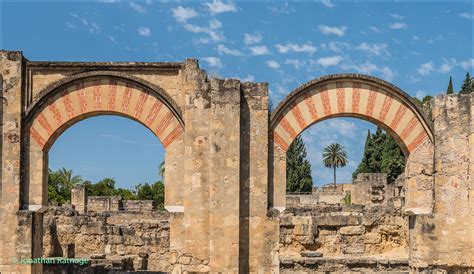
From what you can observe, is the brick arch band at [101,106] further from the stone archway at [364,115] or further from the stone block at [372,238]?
the stone block at [372,238]

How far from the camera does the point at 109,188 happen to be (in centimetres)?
4819

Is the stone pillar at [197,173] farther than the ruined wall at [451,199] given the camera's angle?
No

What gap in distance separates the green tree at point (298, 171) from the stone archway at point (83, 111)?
33.1 meters

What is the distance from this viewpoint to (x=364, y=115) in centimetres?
1031

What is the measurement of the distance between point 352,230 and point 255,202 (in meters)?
4.35

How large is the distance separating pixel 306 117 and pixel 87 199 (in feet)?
64.3

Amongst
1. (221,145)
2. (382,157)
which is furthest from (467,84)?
(221,145)

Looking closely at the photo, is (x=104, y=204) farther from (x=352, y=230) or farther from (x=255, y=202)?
(x=255, y=202)

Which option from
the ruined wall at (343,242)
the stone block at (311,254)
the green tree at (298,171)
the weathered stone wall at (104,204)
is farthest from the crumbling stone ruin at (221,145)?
the green tree at (298,171)

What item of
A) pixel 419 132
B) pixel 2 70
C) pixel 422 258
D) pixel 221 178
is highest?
pixel 2 70

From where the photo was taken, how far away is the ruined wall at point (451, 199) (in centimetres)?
1003

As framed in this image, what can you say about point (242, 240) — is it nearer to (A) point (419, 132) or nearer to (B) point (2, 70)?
(A) point (419, 132)

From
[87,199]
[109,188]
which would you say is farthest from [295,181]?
[87,199]

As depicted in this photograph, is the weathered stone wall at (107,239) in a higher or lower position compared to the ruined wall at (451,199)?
lower
